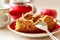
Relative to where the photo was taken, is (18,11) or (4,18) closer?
(4,18)

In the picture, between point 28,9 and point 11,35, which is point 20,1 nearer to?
point 28,9

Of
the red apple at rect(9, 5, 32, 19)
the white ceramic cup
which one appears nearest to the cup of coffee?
the white ceramic cup

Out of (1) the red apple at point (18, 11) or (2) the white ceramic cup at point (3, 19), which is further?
(1) the red apple at point (18, 11)

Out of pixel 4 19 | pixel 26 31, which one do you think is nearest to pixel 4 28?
pixel 4 19

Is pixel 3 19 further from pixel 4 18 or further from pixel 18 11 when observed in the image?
pixel 18 11

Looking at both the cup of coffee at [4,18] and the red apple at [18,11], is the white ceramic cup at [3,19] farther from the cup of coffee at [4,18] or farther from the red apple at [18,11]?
the red apple at [18,11]

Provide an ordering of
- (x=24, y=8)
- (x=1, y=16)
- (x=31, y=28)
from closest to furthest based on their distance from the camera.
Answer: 1. (x=31, y=28)
2. (x=1, y=16)
3. (x=24, y=8)

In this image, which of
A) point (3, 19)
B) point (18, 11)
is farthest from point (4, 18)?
point (18, 11)

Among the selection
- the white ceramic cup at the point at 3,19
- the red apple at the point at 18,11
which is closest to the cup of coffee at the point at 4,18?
the white ceramic cup at the point at 3,19

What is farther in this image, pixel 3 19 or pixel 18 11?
pixel 18 11

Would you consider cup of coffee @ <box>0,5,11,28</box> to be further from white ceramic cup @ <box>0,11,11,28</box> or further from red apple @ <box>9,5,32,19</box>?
red apple @ <box>9,5,32,19</box>

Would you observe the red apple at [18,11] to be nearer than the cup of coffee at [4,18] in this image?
No
